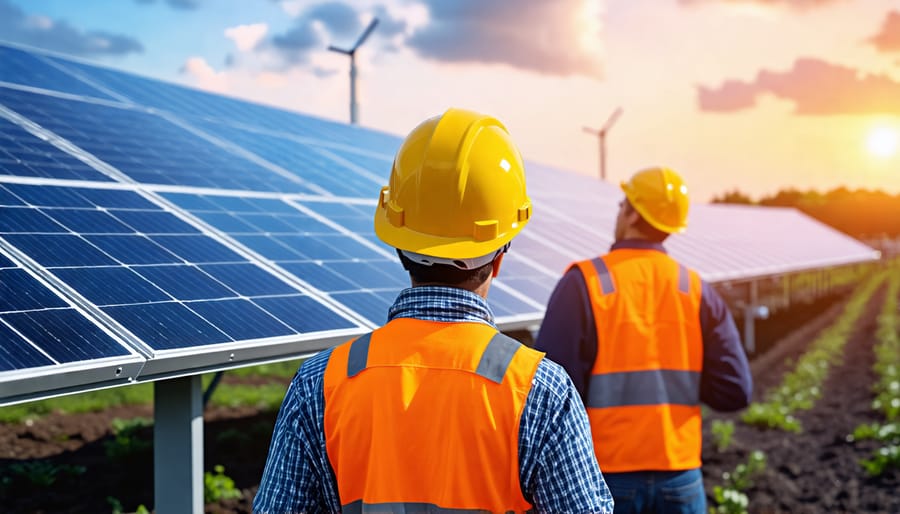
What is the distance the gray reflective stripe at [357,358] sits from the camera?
230cm

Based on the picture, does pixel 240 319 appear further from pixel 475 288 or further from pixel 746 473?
pixel 746 473

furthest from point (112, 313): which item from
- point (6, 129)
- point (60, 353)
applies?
point (6, 129)

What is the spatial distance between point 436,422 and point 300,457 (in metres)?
0.42

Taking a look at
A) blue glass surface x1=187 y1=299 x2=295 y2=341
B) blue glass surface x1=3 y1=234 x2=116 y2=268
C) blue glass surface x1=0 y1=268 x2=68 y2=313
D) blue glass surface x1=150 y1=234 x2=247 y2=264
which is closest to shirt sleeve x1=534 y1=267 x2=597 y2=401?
blue glass surface x1=187 y1=299 x2=295 y2=341

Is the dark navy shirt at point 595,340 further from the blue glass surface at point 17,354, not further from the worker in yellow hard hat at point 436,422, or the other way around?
the blue glass surface at point 17,354

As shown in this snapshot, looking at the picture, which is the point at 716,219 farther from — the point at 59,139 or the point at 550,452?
the point at 550,452

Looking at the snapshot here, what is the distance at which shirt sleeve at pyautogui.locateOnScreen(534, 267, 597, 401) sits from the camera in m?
4.54

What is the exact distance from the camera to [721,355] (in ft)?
16.0

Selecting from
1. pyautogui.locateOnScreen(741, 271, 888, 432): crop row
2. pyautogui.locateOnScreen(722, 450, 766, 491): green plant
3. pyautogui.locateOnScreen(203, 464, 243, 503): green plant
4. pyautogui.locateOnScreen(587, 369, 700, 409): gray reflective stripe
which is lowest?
pyautogui.locateOnScreen(741, 271, 888, 432): crop row

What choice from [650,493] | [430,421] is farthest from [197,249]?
[430,421]

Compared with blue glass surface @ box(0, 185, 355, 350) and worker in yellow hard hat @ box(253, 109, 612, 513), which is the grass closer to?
blue glass surface @ box(0, 185, 355, 350)

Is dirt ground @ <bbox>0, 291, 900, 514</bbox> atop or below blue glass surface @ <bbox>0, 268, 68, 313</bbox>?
below

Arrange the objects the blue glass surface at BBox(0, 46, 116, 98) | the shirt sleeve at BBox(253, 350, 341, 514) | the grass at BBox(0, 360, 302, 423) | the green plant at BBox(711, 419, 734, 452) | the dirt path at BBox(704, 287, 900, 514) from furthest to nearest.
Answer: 1. the grass at BBox(0, 360, 302, 423)
2. the green plant at BBox(711, 419, 734, 452)
3. the blue glass surface at BBox(0, 46, 116, 98)
4. the dirt path at BBox(704, 287, 900, 514)
5. the shirt sleeve at BBox(253, 350, 341, 514)

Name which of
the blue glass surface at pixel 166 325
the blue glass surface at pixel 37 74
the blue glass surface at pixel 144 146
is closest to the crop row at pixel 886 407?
the blue glass surface at pixel 144 146
